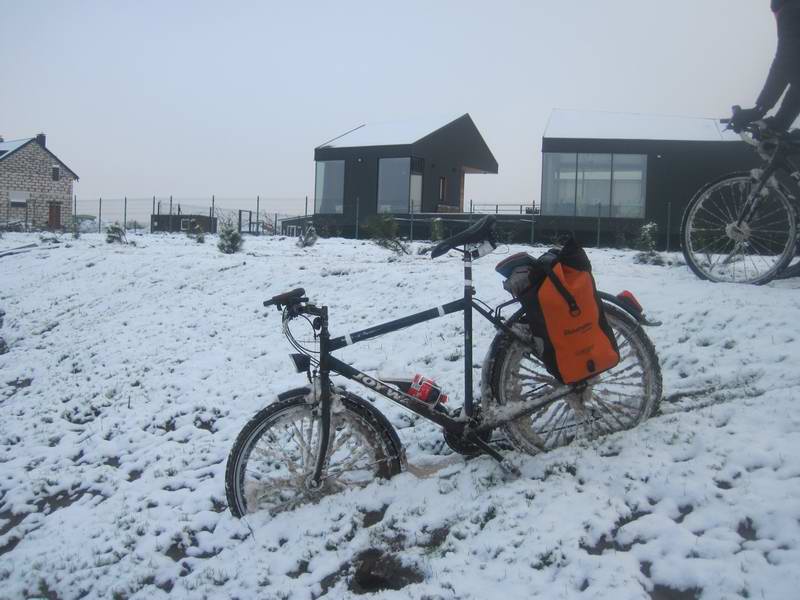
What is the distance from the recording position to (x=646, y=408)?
4113mm

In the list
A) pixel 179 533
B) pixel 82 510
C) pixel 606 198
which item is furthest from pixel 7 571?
pixel 606 198

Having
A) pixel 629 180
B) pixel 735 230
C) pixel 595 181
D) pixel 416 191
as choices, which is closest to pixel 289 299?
pixel 735 230

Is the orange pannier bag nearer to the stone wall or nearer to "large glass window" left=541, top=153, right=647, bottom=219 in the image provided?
"large glass window" left=541, top=153, right=647, bottom=219

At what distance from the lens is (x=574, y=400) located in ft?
13.1

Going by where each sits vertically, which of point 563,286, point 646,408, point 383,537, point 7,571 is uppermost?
point 563,286

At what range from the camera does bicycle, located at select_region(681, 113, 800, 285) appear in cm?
567

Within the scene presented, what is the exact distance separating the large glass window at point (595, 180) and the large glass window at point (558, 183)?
0.31 metres

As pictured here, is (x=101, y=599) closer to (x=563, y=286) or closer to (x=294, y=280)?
(x=563, y=286)

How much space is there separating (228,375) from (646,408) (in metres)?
4.44

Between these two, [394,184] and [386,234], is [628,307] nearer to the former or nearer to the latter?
[386,234]

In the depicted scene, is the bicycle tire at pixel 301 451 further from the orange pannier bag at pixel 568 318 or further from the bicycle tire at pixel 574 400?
the orange pannier bag at pixel 568 318

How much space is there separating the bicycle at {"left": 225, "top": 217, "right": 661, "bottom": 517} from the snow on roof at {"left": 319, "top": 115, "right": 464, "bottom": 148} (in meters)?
28.8

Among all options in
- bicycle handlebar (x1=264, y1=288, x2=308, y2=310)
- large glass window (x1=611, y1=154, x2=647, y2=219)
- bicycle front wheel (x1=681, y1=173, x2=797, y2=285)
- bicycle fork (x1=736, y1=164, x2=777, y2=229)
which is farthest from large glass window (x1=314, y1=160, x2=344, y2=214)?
bicycle handlebar (x1=264, y1=288, x2=308, y2=310)

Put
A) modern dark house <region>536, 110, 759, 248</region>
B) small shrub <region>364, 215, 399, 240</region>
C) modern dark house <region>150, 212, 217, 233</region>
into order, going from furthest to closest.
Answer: modern dark house <region>150, 212, 217, 233</region> → modern dark house <region>536, 110, 759, 248</region> → small shrub <region>364, 215, 399, 240</region>
